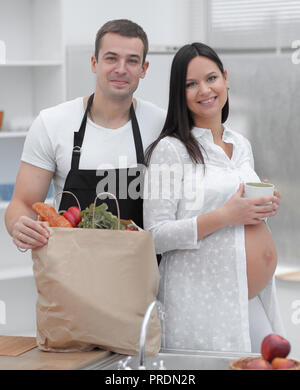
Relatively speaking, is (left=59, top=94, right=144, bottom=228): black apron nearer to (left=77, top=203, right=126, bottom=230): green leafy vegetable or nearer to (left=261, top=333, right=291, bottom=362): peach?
(left=77, top=203, right=126, bottom=230): green leafy vegetable

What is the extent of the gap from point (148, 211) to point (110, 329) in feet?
1.38

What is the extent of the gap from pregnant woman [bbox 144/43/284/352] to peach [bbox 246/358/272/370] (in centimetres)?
54

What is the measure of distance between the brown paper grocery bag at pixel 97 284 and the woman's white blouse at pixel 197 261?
0.24 metres

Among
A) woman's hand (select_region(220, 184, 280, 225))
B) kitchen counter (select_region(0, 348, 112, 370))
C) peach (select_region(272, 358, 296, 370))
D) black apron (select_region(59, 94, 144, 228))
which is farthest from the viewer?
black apron (select_region(59, 94, 144, 228))

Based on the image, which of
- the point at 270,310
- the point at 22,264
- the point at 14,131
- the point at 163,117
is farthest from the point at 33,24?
the point at 270,310

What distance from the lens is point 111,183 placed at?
2.25m

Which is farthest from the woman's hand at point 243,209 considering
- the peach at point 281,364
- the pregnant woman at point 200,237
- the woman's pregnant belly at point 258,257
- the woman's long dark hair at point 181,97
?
the peach at point 281,364

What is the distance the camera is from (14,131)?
13.5 feet

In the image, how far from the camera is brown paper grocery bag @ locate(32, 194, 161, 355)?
6.02 feet

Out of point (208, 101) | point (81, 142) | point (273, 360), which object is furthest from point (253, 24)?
point (273, 360)

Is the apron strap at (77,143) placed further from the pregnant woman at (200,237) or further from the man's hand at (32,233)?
the man's hand at (32,233)

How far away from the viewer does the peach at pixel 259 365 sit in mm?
1539

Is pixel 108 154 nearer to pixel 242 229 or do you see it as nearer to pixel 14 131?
pixel 242 229

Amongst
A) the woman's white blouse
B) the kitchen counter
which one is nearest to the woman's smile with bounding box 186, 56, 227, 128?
the woman's white blouse
